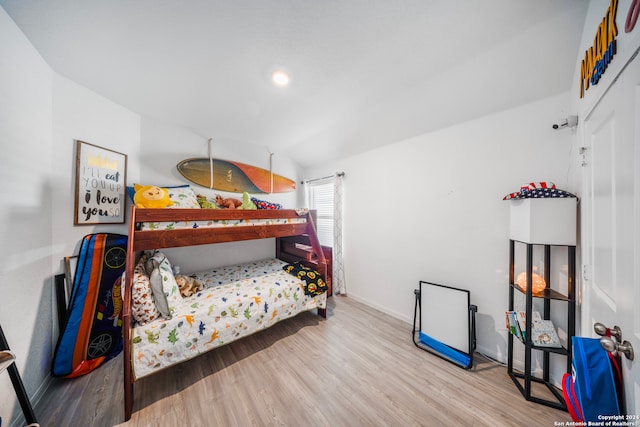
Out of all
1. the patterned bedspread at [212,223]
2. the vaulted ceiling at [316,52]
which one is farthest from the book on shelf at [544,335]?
the patterned bedspread at [212,223]

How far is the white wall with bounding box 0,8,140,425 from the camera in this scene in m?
1.10

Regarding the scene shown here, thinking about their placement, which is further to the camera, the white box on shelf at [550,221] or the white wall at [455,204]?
the white wall at [455,204]

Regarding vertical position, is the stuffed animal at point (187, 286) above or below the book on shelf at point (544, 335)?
above

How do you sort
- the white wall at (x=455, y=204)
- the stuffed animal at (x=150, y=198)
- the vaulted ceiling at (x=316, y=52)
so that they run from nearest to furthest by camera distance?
1. the vaulted ceiling at (x=316, y=52)
2. the white wall at (x=455, y=204)
3. the stuffed animal at (x=150, y=198)

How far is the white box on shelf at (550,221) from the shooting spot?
48.4 inches

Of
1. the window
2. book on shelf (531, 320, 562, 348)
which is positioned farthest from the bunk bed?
book on shelf (531, 320, 562, 348)

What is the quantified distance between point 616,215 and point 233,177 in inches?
126

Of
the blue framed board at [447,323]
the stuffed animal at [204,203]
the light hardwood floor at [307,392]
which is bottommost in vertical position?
the light hardwood floor at [307,392]

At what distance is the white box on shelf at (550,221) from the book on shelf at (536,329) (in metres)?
0.62

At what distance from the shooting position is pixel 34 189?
1323 mm

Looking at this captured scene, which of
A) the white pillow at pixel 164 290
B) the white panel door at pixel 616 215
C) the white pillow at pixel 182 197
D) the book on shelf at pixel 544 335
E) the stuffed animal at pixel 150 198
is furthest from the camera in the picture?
the white pillow at pixel 182 197

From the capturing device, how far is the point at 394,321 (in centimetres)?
229

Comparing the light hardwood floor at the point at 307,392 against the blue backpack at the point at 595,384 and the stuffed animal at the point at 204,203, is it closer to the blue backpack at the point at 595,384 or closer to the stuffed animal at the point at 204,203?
the blue backpack at the point at 595,384

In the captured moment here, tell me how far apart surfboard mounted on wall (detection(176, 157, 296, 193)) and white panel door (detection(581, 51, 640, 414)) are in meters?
3.12
